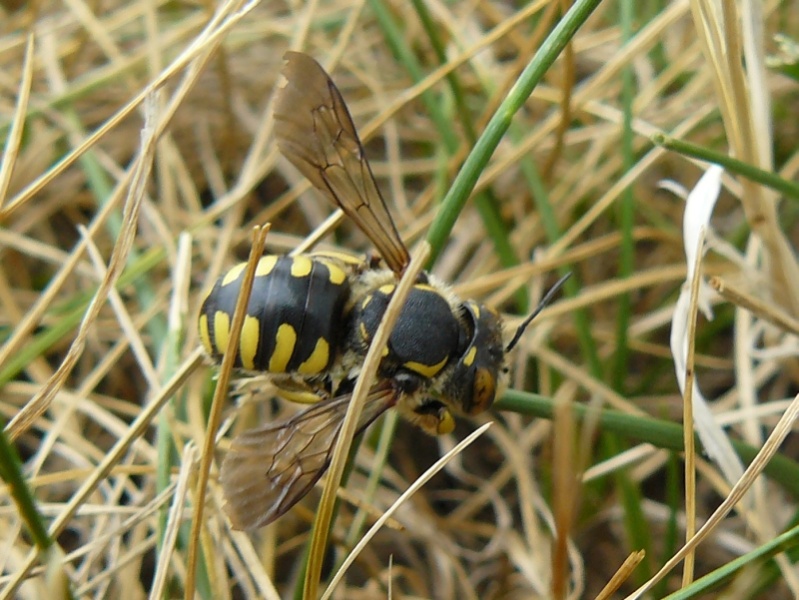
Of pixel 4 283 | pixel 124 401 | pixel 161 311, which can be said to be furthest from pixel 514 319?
pixel 4 283

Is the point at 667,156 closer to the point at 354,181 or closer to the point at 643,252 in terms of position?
the point at 643,252

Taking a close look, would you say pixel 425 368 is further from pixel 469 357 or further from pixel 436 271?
pixel 436 271

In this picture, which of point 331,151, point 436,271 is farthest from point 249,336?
point 436,271

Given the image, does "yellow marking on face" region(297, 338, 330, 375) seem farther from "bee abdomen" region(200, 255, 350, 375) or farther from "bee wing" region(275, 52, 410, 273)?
"bee wing" region(275, 52, 410, 273)

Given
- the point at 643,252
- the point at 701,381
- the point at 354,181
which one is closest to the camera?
the point at 354,181

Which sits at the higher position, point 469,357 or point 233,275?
point 233,275

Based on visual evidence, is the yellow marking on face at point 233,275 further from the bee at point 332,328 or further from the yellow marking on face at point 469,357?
the yellow marking on face at point 469,357
